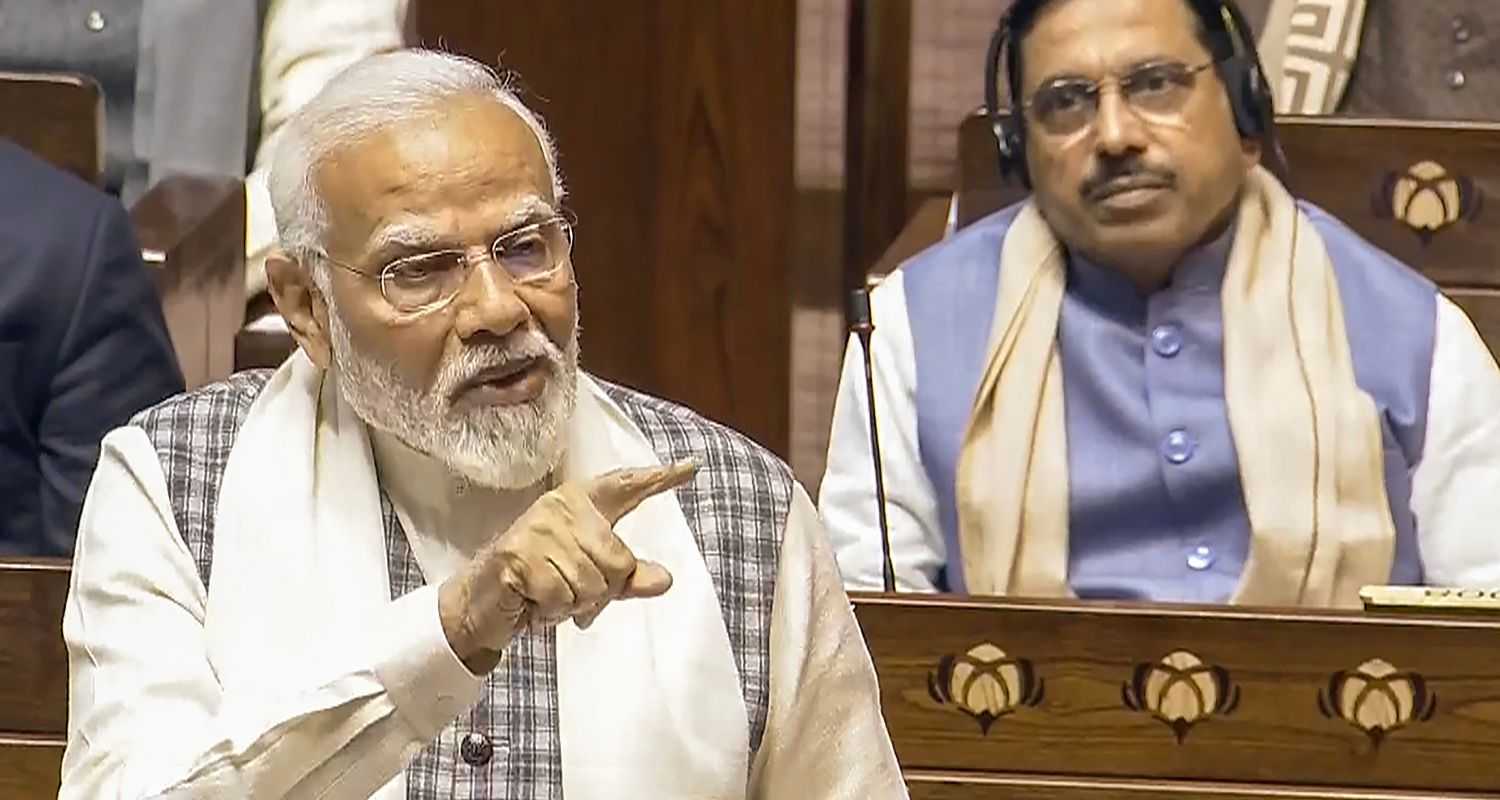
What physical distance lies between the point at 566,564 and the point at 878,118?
63.2 inches

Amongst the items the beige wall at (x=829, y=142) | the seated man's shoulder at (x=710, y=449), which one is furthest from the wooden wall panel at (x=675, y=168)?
the seated man's shoulder at (x=710, y=449)

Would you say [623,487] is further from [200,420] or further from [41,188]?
[41,188]

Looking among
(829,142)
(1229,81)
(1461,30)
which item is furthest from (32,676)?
(1461,30)

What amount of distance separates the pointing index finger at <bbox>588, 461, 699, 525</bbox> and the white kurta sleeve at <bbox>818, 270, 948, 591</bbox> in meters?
0.68

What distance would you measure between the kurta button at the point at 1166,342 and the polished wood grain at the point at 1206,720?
0.35 m

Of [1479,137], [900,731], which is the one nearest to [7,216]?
[900,731]

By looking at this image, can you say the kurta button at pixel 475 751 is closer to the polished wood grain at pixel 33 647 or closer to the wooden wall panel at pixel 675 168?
the polished wood grain at pixel 33 647

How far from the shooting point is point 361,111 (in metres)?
1.45

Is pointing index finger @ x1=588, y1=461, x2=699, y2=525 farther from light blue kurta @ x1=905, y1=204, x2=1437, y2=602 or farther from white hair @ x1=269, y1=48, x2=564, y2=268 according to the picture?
light blue kurta @ x1=905, y1=204, x2=1437, y2=602

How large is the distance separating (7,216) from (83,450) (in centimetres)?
17

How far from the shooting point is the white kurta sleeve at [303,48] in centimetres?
A: 243

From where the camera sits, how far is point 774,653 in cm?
147

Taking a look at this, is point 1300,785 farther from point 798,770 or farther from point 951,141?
point 951,141

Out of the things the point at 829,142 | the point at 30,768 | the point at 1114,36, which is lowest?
the point at 30,768
